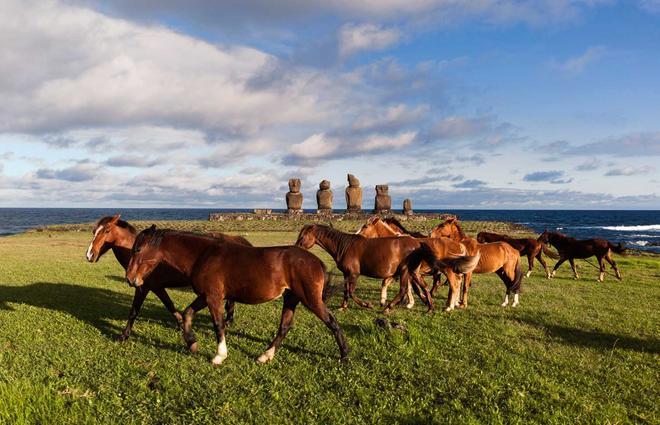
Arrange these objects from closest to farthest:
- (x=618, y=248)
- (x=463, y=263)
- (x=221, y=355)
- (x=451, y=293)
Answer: (x=221, y=355), (x=463, y=263), (x=451, y=293), (x=618, y=248)

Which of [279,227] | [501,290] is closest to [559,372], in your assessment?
[501,290]

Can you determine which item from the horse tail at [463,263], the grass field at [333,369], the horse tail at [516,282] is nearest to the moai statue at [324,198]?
the horse tail at [516,282]

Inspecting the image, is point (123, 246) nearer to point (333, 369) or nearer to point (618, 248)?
point (333, 369)

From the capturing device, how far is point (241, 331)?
8.09 metres

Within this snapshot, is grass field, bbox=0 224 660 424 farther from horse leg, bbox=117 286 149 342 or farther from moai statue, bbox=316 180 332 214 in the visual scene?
moai statue, bbox=316 180 332 214

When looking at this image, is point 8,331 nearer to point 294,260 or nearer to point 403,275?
point 294,260

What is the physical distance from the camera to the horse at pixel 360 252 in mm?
9773

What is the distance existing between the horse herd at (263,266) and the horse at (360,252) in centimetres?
2

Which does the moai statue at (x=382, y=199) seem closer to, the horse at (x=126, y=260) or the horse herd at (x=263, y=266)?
the horse herd at (x=263, y=266)

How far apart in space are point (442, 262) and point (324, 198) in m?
51.5

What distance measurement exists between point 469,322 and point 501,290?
5.31 m

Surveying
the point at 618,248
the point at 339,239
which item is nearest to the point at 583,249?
the point at 618,248

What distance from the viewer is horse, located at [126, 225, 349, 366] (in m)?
6.30

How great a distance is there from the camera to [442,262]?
912 cm
